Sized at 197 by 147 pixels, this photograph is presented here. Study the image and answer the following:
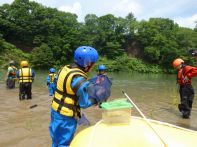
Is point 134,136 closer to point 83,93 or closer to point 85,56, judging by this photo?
point 83,93

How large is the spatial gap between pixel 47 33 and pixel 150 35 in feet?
77.8

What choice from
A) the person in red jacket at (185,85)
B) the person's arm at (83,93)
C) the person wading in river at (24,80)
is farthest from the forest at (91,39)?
the person's arm at (83,93)

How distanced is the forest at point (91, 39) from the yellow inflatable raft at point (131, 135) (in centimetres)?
4121

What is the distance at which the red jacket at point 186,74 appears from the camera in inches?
392

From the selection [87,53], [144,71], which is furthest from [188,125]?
[144,71]

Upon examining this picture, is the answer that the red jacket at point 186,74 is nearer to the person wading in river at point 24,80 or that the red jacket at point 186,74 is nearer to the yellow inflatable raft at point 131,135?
the person wading in river at point 24,80

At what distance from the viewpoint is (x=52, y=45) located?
5584cm

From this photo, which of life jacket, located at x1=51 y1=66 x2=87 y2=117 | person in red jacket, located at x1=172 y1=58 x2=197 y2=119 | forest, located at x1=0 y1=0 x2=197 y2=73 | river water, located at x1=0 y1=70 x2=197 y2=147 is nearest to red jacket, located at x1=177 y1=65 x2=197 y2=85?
person in red jacket, located at x1=172 y1=58 x2=197 y2=119

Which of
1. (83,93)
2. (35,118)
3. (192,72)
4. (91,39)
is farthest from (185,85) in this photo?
(91,39)

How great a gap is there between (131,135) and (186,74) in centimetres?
722

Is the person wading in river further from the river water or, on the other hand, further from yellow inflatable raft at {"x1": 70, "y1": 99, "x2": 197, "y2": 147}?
yellow inflatable raft at {"x1": 70, "y1": 99, "x2": 197, "y2": 147}

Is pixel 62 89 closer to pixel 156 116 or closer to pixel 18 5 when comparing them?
pixel 156 116

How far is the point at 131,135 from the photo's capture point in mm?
3322

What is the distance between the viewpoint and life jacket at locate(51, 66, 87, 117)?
14.3ft
